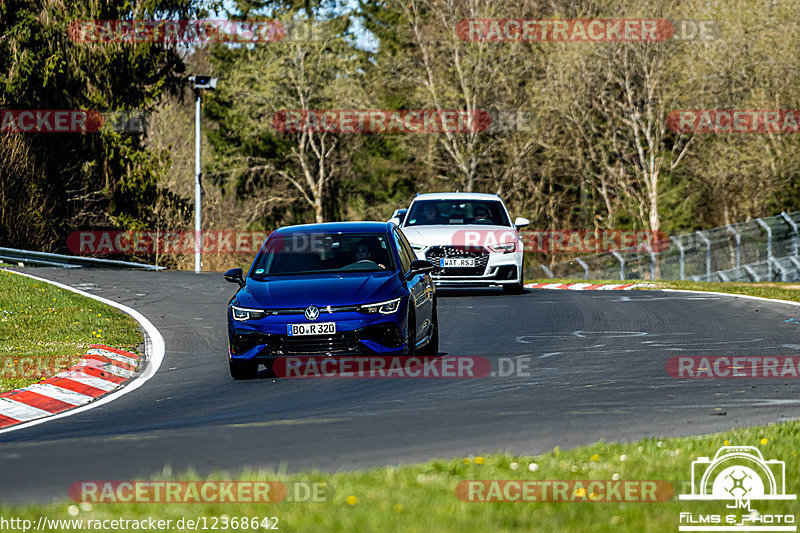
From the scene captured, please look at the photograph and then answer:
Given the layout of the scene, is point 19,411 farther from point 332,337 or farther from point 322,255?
A: point 322,255

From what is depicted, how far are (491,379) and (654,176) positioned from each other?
1709 inches

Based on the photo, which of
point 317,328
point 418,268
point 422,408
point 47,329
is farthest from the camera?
point 47,329

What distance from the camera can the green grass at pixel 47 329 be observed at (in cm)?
1377

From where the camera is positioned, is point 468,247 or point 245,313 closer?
point 245,313

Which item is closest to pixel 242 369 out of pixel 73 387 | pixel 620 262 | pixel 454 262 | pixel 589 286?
pixel 73 387

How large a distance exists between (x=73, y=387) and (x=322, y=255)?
310 centimetres

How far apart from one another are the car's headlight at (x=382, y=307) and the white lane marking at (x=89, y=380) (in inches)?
111

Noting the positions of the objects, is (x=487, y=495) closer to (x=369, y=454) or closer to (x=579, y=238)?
(x=369, y=454)

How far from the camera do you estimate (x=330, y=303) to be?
12.2m

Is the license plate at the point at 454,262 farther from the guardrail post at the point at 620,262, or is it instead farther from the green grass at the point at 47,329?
the guardrail post at the point at 620,262

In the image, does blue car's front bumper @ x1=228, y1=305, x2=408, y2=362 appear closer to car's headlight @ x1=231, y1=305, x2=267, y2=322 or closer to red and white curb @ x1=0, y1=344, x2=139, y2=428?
car's headlight @ x1=231, y1=305, x2=267, y2=322

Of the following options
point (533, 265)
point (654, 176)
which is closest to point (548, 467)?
point (654, 176)

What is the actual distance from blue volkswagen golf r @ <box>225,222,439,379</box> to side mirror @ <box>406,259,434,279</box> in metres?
0.01

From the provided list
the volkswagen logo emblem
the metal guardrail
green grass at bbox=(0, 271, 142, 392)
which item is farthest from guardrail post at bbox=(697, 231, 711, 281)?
the volkswagen logo emblem
